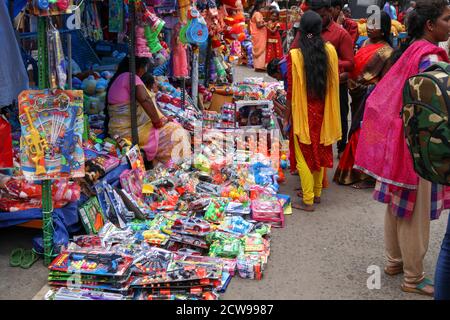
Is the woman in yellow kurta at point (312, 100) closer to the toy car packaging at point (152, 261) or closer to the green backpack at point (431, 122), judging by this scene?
the toy car packaging at point (152, 261)

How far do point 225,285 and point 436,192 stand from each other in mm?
1504

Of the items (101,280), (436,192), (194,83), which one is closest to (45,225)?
(101,280)

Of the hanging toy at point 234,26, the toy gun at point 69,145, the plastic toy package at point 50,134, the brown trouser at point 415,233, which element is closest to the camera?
the brown trouser at point 415,233

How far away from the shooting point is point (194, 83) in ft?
24.3

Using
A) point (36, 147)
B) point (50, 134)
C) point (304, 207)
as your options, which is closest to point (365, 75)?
point (304, 207)

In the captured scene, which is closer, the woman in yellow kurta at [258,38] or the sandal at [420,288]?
the sandal at [420,288]

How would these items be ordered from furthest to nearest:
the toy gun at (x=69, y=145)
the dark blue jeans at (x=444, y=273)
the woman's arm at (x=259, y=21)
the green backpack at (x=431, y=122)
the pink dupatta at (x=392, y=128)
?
the woman's arm at (x=259, y=21) → the toy gun at (x=69, y=145) → the pink dupatta at (x=392, y=128) → the dark blue jeans at (x=444, y=273) → the green backpack at (x=431, y=122)

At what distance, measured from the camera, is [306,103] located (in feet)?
15.6

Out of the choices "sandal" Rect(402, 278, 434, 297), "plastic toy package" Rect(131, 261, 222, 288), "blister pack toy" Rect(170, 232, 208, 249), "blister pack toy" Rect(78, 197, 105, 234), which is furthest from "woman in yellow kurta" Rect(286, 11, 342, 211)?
"blister pack toy" Rect(78, 197, 105, 234)

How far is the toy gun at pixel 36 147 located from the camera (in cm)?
351

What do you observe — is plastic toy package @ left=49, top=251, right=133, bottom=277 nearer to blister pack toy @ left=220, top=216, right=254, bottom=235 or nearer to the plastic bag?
the plastic bag

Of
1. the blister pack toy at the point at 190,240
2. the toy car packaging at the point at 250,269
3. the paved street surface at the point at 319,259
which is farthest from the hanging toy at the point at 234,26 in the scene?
the toy car packaging at the point at 250,269

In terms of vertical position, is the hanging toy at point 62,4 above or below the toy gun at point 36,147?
above

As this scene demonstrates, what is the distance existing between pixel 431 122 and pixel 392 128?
3.51 feet
